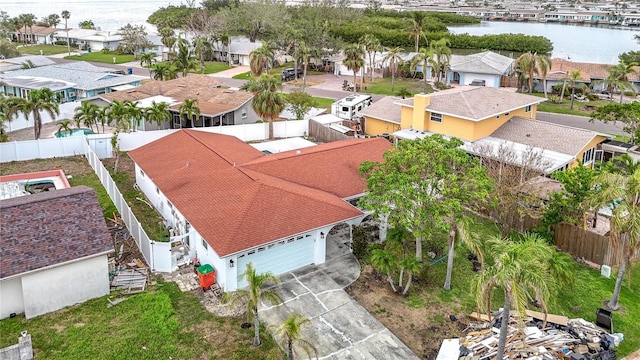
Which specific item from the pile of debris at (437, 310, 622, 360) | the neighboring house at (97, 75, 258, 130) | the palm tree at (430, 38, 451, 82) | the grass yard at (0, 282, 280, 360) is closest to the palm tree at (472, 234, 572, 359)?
the pile of debris at (437, 310, 622, 360)

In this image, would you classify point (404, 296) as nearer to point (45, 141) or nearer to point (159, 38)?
point (45, 141)

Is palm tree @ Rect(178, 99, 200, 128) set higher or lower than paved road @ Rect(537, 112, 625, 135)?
higher

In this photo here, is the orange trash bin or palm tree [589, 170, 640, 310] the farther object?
the orange trash bin

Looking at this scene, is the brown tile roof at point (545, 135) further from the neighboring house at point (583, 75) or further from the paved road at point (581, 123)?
the neighboring house at point (583, 75)

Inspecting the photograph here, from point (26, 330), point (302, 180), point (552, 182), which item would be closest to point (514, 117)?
point (552, 182)

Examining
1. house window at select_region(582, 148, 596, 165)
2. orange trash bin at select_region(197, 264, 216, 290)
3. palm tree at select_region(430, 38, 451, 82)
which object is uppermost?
palm tree at select_region(430, 38, 451, 82)

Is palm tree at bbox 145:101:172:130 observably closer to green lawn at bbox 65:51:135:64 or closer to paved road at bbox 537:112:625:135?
paved road at bbox 537:112:625:135

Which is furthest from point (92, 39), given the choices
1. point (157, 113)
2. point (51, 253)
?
point (51, 253)

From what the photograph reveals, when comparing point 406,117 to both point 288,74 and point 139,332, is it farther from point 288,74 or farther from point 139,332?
point 288,74
